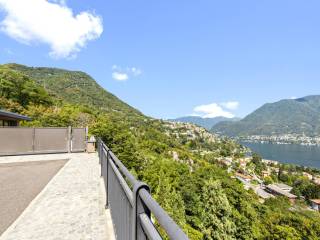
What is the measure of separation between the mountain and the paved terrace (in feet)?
275

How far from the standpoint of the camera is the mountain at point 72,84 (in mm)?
91688

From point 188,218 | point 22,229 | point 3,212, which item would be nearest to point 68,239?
point 22,229

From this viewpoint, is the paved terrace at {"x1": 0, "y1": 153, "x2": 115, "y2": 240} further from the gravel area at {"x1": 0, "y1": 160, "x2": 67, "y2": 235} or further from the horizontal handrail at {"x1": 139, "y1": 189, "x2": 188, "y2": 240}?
the horizontal handrail at {"x1": 139, "y1": 189, "x2": 188, "y2": 240}

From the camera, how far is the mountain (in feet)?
301

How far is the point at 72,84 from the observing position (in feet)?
337

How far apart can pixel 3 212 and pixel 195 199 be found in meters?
Result: 42.1

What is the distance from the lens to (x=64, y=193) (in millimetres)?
5926

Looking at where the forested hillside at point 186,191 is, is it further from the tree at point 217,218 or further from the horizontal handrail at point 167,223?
the horizontal handrail at point 167,223

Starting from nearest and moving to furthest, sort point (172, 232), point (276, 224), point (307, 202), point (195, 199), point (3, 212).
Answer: point (172, 232), point (3, 212), point (276, 224), point (195, 199), point (307, 202)

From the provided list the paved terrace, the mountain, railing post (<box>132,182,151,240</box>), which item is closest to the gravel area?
the paved terrace

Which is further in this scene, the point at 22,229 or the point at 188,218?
the point at 188,218

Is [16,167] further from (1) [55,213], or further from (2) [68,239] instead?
(2) [68,239]

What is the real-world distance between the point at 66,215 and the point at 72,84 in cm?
10704

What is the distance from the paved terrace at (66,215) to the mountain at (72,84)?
83932 mm
